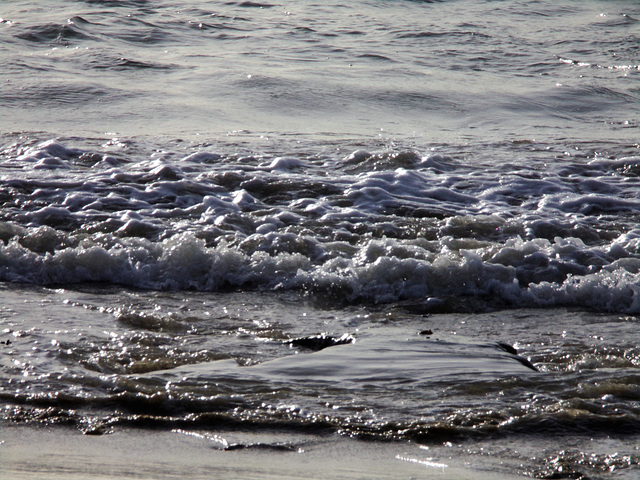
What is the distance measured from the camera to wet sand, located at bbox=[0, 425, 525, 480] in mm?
1872

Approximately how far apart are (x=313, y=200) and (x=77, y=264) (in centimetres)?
202

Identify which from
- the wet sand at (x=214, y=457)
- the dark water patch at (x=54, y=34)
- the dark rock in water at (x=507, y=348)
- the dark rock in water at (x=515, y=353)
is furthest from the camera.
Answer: the dark water patch at (x=54, y=34)

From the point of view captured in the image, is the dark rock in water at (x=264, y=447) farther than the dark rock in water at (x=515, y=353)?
No

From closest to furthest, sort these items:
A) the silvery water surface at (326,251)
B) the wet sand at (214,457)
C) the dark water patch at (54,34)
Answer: the wet sand at (214,457) < the silvery water surface at (326,251) < the dark water patch at (54,34)

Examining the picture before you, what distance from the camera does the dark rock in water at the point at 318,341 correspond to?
9.59 ft

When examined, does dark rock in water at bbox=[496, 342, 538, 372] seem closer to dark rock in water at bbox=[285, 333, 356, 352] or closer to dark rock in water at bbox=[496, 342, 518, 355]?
dark rock in water at bbox=[496, 342, 518, 355]

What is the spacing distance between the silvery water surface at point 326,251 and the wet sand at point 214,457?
76mm

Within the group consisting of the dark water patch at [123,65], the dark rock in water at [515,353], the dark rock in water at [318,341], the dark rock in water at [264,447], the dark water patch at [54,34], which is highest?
the dark water patch at [54,34]

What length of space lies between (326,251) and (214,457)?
235 centimetres

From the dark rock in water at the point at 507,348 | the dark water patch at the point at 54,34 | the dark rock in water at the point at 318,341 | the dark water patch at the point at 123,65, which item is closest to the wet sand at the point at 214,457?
the dark rock in water at the point at 318,341

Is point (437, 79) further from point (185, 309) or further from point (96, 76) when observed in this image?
point (185, 309)

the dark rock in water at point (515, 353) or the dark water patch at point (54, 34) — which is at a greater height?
the dark water patch at point (54, 34)

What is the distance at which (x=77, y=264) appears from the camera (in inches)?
156

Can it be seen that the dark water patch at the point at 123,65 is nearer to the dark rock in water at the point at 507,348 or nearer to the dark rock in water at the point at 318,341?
the dark rock in water at the point at 318,341
